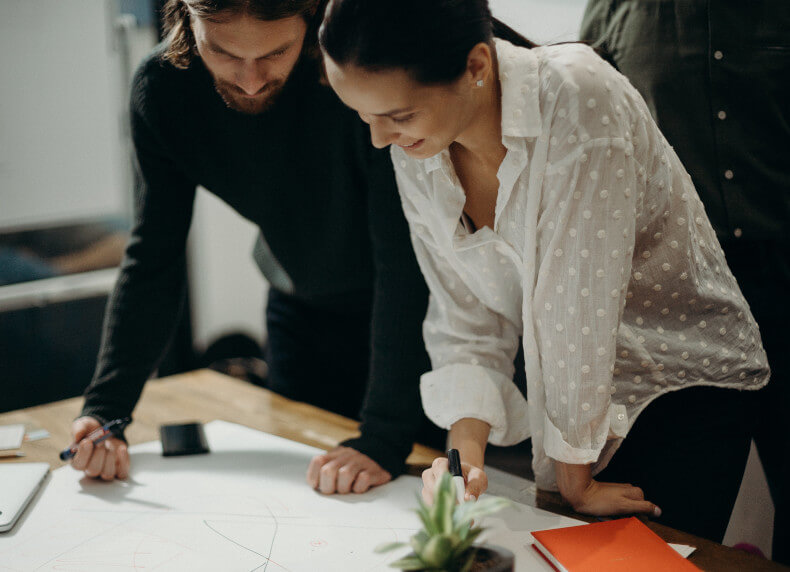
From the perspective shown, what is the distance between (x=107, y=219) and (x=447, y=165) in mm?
2279

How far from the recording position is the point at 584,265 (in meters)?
0.90

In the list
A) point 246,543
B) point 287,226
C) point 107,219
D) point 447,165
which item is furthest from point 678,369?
point 107,219

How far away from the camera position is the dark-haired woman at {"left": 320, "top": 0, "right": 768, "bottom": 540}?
87cm

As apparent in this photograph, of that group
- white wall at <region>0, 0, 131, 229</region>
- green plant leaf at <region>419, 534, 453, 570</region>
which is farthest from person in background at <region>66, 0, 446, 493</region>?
white wall at <region>0, 0, 131, 229</region>

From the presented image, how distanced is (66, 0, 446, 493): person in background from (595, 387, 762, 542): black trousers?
37 cm

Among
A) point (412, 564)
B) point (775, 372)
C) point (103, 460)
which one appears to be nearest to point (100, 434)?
point (103, 460)

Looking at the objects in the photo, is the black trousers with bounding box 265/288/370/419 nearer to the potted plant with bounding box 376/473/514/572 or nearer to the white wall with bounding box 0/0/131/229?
the potted plant with bounding box 376/473/514/572

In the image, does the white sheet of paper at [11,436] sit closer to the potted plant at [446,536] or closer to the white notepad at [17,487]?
the white notepad at [17,487]

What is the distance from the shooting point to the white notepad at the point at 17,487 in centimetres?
102

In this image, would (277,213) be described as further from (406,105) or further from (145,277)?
(406,105)

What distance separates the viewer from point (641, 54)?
4.49 ft

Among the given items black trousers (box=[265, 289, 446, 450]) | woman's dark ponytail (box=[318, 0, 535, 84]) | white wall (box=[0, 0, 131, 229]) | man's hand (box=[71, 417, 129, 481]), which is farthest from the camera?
white wall (box=[0, 0, 131, 229])

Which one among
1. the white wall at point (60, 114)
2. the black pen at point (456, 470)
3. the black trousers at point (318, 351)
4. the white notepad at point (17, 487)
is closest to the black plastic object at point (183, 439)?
the white notepad at point (17, 487)

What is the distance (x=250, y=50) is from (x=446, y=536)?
76 centimetres
